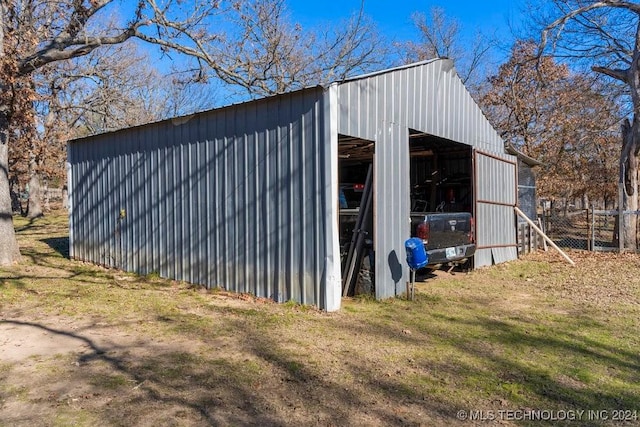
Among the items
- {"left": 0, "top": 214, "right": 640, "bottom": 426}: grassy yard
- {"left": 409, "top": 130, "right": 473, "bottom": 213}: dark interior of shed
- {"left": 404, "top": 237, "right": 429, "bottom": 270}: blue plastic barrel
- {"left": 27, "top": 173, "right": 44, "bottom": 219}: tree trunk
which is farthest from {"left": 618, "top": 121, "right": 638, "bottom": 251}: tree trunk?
{"left": 27, "top": 173, "right": 44, "bottom": 219}: tree trunk

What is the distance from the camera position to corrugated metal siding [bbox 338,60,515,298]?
6480 mm

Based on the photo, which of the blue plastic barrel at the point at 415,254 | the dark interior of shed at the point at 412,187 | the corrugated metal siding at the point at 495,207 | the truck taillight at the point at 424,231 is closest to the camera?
the blue plastic barrel at the point at 415,254

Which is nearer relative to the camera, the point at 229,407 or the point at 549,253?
the point at 229,407

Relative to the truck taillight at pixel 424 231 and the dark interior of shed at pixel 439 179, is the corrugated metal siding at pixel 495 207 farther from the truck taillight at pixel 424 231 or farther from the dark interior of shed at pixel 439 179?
the truck taillight at pixel 424 231

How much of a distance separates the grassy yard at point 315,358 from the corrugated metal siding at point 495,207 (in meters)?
2.79

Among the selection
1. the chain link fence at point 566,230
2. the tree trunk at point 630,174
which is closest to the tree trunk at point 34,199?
the chain link fence at point 566,230

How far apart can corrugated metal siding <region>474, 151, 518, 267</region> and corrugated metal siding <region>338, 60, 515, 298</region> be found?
2.31 meters

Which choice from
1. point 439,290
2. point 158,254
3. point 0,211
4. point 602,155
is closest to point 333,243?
point 439,290

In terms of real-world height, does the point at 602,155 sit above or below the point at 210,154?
above

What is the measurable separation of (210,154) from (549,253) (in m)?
9.67

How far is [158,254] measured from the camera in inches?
333

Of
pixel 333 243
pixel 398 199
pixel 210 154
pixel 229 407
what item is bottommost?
pixel 229 407

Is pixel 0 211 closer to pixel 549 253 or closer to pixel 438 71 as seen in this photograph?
pixel 438 71

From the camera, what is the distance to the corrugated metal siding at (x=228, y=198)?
6.05 m
